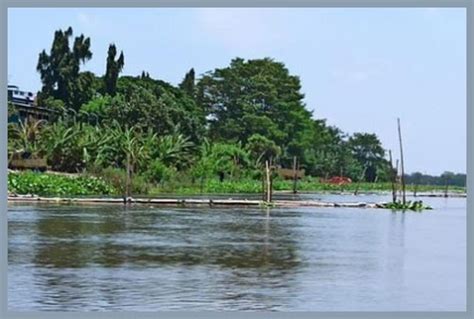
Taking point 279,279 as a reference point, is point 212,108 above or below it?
above

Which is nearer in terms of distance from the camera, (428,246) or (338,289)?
(338,289)

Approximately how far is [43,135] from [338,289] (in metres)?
2.50

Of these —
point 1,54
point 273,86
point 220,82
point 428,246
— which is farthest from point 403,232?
point 1,54

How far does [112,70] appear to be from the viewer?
211 inches

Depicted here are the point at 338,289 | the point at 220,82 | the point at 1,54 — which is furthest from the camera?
the point at 220,82

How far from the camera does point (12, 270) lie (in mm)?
4879

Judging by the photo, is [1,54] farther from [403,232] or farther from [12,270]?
[403,232]

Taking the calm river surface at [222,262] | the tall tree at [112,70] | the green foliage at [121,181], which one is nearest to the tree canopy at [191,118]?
the tall tree at [112,70]

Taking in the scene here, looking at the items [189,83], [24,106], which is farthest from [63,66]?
[189,83]

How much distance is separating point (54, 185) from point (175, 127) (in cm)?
189

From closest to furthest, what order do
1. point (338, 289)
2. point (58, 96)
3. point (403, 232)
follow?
point (338, 289) → point (58, 96) → point (403, 232)

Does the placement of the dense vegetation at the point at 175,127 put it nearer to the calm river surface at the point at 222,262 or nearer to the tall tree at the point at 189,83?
the tall tree at the point at 189,83

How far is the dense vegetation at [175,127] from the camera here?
18.4ft

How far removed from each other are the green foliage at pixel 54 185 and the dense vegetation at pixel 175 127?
163 mm
